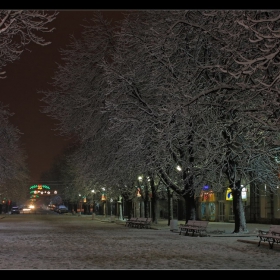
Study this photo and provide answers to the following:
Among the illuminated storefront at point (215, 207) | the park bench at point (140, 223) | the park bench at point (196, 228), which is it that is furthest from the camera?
the illuminated storefront at point (215, 207)

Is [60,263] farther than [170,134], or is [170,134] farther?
[170,134]

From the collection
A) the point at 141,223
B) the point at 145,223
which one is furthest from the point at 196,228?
the point at 141,223

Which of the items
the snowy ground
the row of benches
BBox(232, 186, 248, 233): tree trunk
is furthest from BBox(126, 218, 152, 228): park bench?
the snowy ground

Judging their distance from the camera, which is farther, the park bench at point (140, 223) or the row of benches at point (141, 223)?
the park bench at point (140, 223)

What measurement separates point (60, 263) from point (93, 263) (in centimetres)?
94

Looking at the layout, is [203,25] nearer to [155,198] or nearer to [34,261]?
[34,261]

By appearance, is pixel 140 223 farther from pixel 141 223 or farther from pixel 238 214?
pixel 238 214

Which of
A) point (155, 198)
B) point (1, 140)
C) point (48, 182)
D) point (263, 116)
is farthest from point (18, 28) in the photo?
point (48, 182)

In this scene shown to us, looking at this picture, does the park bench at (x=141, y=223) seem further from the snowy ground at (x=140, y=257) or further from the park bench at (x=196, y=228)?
the snowy ground at (x=140, y=257)

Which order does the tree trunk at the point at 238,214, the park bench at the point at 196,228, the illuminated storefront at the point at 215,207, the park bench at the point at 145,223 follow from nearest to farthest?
the park bench at the point at 196,228 < the tree trunk at the point at 238,214 < the park bench at the point at 145,223 < the illuminated storefront at the point at 215,207

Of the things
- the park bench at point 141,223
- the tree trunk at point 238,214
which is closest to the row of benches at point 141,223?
the park bench at point 141,223

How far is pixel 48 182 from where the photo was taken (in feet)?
439

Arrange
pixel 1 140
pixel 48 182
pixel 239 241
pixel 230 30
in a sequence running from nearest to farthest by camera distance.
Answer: pixel 230 30
pixel 239 241
pixel 1 140
pixel 48 182

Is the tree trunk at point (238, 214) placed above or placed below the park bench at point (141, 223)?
above
